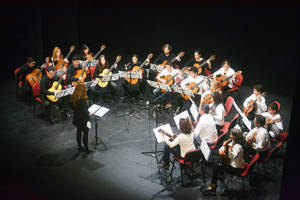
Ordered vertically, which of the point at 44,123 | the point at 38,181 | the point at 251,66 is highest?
the point at 251,66

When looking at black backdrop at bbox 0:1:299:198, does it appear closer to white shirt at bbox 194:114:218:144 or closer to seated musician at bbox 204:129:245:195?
white shirt at bbox 194:114:218:144

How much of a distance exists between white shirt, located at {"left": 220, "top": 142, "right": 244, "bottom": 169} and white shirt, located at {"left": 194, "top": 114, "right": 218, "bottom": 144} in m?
0.70

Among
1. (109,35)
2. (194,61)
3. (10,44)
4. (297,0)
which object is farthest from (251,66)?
(10,44)

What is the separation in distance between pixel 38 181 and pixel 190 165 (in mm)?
2660

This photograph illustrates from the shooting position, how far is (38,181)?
19.7 ft

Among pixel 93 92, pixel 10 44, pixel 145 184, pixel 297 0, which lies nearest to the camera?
pixel 297 0

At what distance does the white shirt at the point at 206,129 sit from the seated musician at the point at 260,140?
61 centimetres

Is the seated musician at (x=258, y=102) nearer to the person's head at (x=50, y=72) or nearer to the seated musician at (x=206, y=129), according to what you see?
the seated musician at (x=206, y=129)

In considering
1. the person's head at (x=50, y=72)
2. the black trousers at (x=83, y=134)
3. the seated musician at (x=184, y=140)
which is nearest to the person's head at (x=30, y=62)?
the person's head at (x=50, y=72)

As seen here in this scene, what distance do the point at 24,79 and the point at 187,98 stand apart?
14.0 ft

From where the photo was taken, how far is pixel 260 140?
5742 mm

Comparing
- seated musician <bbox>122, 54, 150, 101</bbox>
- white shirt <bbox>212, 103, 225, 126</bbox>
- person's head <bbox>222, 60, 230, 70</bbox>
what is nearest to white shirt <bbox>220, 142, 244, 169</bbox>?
white shirt <bbox>212, 103, 225, 126</bbox>

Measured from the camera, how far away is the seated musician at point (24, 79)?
28.9ft

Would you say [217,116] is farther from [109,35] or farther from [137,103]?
[109,35]
